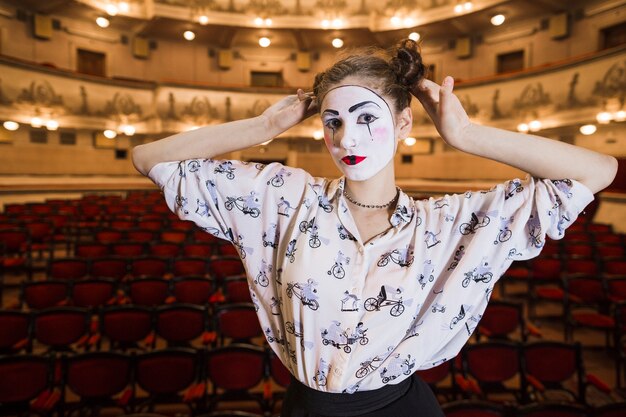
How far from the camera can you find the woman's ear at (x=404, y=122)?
4.20ft


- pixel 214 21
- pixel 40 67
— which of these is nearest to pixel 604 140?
pixel 214 21

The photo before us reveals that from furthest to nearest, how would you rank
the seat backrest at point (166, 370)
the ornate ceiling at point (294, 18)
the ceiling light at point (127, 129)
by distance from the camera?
1. the ceiling light at point (127, 129)
2. the ornate ceiling at point (294, 18)
3. the seat backrest at point (166, 370)

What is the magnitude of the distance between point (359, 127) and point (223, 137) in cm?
42

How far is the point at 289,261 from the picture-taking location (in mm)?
1148

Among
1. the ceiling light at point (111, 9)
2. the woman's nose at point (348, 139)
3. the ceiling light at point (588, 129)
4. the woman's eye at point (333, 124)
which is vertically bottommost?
the woman's nose at point (348, 139)

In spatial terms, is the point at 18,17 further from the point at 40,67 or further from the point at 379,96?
the point at 379,96

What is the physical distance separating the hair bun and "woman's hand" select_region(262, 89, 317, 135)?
272 mm

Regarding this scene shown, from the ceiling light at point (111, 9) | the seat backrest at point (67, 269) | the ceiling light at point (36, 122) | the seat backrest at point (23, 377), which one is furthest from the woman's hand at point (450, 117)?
the ceiling light at point (111, 9)

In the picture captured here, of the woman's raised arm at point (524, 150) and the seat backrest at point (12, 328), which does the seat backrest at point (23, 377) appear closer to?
the seat backrest at point (12, 328)

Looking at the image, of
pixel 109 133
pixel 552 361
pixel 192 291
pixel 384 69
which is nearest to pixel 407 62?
pixel 384 69

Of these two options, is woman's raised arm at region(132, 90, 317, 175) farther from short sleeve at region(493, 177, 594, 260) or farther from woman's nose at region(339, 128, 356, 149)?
short sleeve at region(493, 177, 594, 260)

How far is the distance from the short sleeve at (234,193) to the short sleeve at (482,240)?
45cm

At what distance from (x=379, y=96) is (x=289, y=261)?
55 cm

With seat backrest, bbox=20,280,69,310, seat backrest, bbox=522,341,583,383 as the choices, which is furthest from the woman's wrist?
seat backrest, bbox=20,280,69,310
